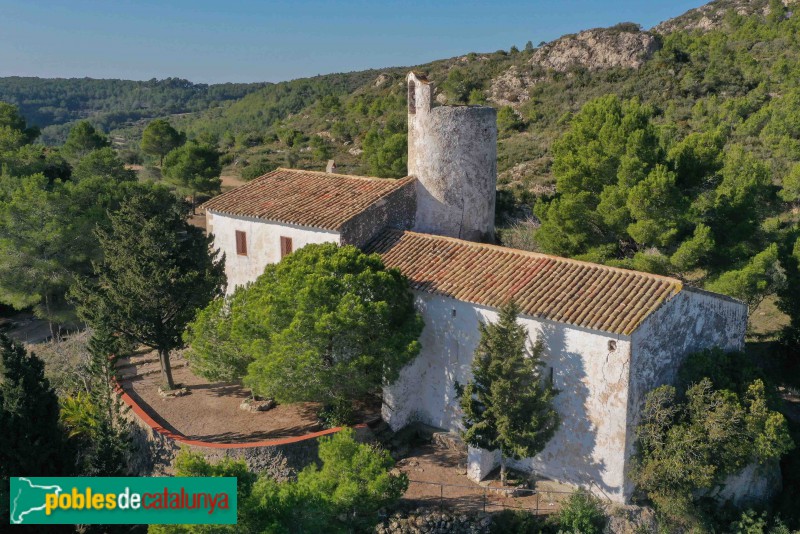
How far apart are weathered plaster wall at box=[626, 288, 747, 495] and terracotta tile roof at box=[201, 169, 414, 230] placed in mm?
8705

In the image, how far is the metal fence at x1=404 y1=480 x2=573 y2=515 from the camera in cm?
1441

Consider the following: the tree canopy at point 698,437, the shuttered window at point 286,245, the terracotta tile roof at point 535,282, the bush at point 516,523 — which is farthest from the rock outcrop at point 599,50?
the bush at point 516,523

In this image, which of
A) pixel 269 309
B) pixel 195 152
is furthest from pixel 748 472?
pixel 195 152

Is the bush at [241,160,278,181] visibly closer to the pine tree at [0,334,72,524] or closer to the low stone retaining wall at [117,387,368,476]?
the low stone retaining wall at [117,387,368,476]

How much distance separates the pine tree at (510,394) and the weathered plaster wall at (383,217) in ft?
18.4

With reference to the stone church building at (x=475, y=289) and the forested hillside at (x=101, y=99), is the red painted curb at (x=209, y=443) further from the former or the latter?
the forested hillside at (x=101, y=99)

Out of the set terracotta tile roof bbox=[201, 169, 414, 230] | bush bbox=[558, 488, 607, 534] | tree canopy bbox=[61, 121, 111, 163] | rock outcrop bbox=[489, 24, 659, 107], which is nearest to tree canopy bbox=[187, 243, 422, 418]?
terracotta tile roof bbox=[201, 169, 414, 230]

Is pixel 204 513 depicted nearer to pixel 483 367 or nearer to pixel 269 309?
pixel 269 309

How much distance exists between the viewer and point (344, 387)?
1573 cm

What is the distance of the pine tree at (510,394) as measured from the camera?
14.0 meters

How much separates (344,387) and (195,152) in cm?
3599

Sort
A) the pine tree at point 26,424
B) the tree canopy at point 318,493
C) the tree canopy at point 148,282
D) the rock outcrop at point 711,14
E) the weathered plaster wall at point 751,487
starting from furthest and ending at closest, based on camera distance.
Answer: the rock outcrop at point 711,14
the tree canopy at point 148,282
the weathered plaster wall at point 751,487
the pine tree at point 26,424
the tree canopy at point 318,493

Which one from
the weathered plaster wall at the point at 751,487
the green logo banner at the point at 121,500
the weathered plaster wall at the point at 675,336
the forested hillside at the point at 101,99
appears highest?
the forested hillside at the point at 101,99

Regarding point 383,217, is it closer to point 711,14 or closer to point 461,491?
point 461,491
